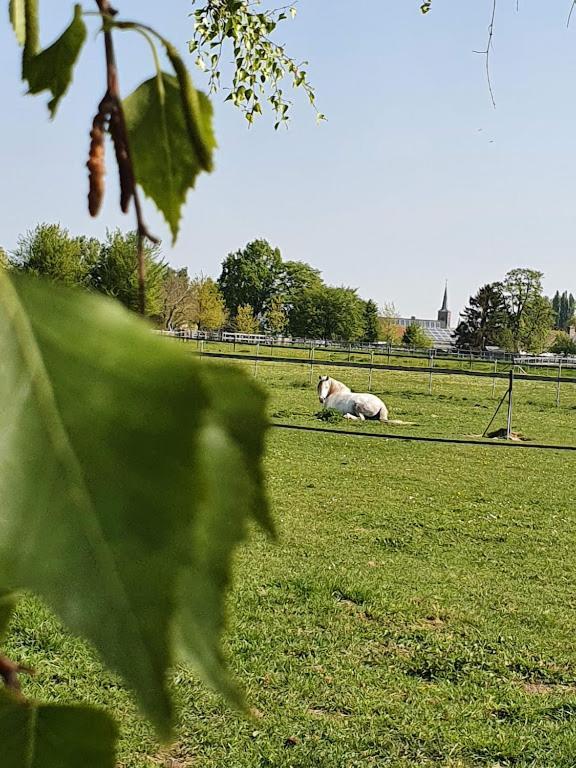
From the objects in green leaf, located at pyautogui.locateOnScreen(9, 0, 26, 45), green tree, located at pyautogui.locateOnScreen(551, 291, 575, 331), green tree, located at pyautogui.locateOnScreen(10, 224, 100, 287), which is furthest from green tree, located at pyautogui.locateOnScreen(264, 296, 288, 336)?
green tree, located at pyautogui.locateOnScreen(551, 291, 575, 331)

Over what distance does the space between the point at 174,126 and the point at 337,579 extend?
3304mm

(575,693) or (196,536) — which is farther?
(575,693)

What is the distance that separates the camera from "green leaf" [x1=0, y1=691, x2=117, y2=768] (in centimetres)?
8

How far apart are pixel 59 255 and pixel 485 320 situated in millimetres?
22351

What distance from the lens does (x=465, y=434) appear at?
7.53 metres

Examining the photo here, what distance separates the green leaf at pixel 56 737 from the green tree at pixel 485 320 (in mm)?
21950

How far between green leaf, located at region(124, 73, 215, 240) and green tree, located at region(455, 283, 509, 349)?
2192cm

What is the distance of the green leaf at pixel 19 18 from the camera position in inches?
A: 4.2

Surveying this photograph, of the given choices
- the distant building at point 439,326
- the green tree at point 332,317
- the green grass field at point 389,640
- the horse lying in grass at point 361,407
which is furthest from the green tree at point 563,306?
the green grass field at point 389,640

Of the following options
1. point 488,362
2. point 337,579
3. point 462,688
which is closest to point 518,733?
point 462,688

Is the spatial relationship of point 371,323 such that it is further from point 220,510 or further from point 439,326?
point 220,510

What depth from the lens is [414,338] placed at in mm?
20781

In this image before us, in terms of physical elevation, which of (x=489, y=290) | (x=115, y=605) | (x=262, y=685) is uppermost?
(x=489, y=290)

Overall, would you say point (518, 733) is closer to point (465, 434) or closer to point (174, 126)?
point (174, 126)
